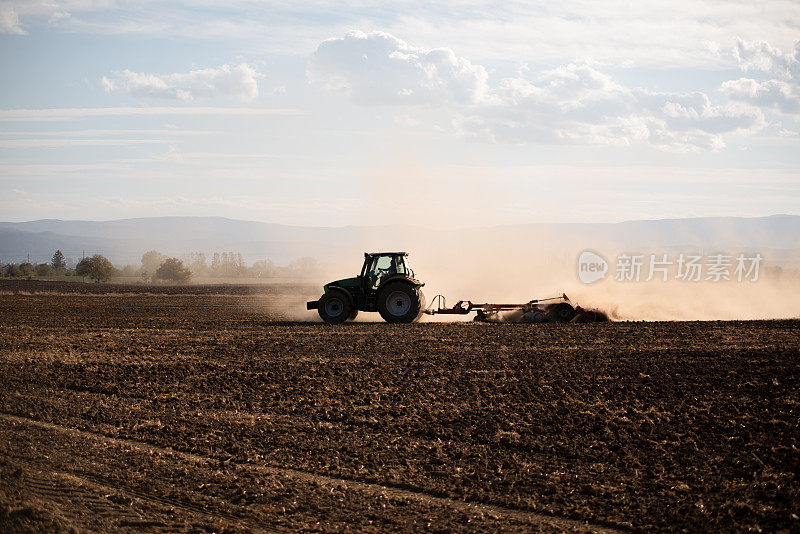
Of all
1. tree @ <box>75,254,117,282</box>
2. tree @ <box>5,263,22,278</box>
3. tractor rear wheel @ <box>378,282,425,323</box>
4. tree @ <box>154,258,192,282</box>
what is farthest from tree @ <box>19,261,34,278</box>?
tractor rear wheel @ <box>378,282,425,323</box>

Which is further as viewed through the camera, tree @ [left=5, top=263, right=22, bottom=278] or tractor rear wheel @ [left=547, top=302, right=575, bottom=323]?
tree @ [left=5, top=263, right=22, bottom=278]

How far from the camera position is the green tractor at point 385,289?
27045 mm

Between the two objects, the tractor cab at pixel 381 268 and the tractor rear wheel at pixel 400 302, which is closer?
the tractor rear wheel at pixel 400 302

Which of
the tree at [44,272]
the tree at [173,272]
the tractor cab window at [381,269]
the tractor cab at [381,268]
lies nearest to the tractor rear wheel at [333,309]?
the tractor cab at [381,268]

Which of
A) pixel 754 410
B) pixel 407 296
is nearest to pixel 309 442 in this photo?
pixel 754 410

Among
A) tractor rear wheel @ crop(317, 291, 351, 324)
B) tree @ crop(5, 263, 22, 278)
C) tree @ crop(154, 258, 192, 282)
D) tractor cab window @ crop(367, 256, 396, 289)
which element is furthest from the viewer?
tree @ crop(5, 263, 22, 278)

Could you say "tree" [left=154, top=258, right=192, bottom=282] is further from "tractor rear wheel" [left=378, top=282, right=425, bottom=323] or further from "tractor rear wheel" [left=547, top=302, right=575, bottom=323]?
"tractor rear wheel" [left=547, top=302, right=575, bottom=323]

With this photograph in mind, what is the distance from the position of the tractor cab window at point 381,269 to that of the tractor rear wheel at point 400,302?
16.8 inches

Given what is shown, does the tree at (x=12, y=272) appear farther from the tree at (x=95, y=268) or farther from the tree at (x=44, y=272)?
the tree at (x=95, y=268)

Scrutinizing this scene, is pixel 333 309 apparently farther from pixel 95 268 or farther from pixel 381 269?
pixel 95 268

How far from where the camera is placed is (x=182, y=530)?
26.1ft

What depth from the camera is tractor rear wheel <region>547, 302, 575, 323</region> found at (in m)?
27.6

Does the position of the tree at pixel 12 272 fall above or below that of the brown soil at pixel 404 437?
above

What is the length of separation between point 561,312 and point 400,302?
590 cm
